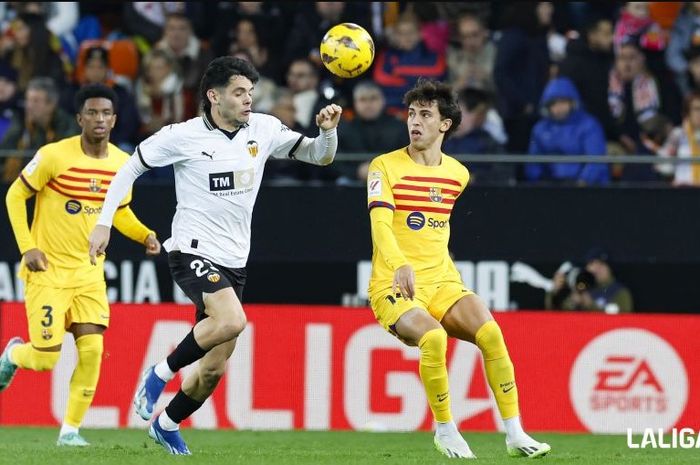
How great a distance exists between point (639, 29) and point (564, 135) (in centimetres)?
199

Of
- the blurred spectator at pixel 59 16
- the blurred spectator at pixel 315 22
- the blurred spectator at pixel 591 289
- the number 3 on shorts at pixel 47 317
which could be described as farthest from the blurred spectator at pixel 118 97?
the blurred spectator at pixel 591 289

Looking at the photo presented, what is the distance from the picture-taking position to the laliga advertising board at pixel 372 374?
13125mm

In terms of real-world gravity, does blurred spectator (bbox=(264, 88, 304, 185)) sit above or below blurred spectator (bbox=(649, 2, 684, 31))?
below

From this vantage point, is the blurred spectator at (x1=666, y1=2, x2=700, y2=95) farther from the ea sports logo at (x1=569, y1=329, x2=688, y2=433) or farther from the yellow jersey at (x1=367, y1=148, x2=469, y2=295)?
the yellow jersey at (x1=367, y1=148, x2=469, y2=295)

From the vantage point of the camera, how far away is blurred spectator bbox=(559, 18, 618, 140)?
15.2 m

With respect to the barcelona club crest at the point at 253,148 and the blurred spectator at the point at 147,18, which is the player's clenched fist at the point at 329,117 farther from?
the blurred spectator at the point at 147,18

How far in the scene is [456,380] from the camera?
13.3 metres

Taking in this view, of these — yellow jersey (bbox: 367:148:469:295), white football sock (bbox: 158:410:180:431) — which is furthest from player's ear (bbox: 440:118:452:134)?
white football sock (bbox: 158:410:180:431)

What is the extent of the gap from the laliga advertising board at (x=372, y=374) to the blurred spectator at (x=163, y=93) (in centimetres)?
277

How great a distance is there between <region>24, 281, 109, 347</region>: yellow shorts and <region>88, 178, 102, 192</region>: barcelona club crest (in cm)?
70

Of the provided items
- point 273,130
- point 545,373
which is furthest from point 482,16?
point 273,130

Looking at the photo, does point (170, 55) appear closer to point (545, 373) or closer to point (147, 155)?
point (545, 373)

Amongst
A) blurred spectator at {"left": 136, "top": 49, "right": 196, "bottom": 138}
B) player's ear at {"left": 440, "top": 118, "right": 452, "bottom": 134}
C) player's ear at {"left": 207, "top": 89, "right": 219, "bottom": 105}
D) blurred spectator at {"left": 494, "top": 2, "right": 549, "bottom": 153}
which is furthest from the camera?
blurred spectator at {"left": 136, "top": 49, "right": 196, "bottom": 138}

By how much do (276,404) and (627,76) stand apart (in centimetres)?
515
